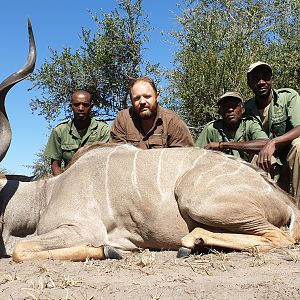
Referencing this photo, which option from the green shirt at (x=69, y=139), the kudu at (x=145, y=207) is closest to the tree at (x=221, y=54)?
the green shirt at (x=69, y=139)

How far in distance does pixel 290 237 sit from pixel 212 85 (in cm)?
799

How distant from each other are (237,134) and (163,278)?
8.57ft

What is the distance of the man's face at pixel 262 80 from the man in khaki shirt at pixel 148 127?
2.95 ft

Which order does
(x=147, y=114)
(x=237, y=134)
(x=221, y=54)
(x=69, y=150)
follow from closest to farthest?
(x=147, y=114) → (x=237, y=134) → (x=69, y=150) → (x=221, y=54)

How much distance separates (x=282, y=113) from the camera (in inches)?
181

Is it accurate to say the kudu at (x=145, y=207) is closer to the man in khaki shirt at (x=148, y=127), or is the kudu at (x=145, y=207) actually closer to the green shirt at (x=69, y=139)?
the man in khaki shirt at (x=148, y=127)

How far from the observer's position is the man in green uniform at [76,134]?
5078 millimetres

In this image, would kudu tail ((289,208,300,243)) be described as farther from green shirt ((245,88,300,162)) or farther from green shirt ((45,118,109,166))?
green shirt ((45,118,109,166))

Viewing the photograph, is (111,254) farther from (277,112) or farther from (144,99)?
(277,112)

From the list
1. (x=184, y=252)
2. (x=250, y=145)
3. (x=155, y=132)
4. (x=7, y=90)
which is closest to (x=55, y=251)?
(x=184, y=252)

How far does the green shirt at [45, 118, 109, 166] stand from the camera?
5082 mm

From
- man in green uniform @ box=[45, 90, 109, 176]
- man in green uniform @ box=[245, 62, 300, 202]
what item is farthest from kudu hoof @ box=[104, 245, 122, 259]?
man in green uniform @ box=[45, 90, 109, 176]

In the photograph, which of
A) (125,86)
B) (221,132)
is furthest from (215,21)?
(221,132)

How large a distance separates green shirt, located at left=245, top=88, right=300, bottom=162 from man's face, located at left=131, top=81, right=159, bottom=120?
996mm
